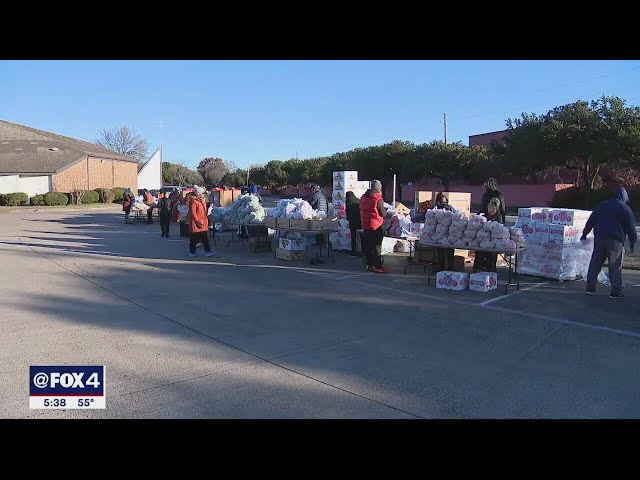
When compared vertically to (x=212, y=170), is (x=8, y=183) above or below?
below

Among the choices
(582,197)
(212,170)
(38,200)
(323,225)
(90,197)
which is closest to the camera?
(323,225)

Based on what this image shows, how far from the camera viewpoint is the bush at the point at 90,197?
4534 centimetres

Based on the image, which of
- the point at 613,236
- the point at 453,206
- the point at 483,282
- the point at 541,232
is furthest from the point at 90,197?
the point at 613,236

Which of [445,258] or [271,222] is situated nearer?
[445,258]

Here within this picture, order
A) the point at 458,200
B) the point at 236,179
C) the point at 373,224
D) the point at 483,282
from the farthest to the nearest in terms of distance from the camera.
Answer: the point at 236,179, the point at 458,200, the point at 373,224, the point at 483,282

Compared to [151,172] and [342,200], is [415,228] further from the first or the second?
[151,172]

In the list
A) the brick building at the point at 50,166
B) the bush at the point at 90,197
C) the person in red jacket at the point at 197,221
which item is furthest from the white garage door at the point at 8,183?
the person in red jacket at the point at 197,221

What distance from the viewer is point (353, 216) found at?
13125 millimetres

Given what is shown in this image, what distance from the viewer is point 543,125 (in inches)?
1355

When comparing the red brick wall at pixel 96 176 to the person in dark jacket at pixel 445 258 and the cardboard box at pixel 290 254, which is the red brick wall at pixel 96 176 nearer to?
the cardboard box at pixel 290 254

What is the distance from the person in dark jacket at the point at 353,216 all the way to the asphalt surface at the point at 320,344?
8.47 feet

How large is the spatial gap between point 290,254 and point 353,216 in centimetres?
187

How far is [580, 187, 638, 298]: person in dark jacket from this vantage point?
8523 millimetres

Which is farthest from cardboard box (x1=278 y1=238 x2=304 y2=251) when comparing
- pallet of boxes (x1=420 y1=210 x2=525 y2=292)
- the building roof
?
the building roof
